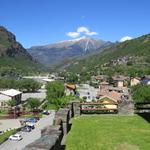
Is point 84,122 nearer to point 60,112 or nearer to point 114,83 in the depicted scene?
point 60,112

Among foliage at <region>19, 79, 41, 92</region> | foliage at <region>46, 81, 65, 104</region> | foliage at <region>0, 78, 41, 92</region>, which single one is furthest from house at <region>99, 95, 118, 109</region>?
foliage at <region>0, 78, 41, 92</region>

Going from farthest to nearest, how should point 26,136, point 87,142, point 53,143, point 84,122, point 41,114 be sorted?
point 41,114, point 26,136, point 84,122, point 87,142, point 53,143

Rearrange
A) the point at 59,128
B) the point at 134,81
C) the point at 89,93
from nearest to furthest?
the point at 59,128 < the point at 89,93 < the point at 134,81

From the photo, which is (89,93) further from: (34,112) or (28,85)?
(34,112)

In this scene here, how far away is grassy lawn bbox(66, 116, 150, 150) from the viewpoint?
12844mm

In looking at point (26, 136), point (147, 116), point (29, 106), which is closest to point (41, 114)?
point (29, 106)

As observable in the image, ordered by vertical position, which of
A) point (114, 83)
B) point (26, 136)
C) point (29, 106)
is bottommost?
point (26, 136)

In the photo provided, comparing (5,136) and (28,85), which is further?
(28,85)

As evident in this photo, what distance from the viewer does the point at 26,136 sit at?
200 feet

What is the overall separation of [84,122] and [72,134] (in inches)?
131

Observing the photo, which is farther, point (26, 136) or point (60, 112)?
point (26, 136)

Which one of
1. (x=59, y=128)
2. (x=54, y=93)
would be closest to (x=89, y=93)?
(x=54, y=93)

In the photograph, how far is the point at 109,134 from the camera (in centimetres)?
1488

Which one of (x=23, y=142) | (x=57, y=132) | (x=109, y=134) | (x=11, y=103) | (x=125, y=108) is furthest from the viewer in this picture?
(x=11, y=103)
